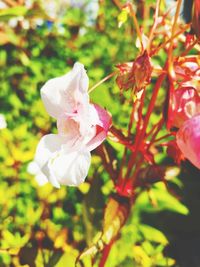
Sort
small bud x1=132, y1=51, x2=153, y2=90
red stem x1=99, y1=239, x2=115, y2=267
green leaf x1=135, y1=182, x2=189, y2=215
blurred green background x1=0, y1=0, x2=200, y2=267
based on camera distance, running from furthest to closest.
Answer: green leaf x1=135, y1=182, x2=189, y2=215 < blurred green background x1=0, y1=0, x2=200, y2=267 < red stem x1=99, y1=239, x2=115, y2=267 < small bud x1=132, y1=51, x2=153, y2=90

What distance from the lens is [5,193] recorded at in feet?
3.48

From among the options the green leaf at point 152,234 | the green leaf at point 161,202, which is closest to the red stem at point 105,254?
the green leaf at point 152,234

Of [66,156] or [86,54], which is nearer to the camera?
[66,156]

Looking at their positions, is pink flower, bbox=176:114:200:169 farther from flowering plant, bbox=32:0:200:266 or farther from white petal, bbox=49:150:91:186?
white petal, bbox=49:150:91:186

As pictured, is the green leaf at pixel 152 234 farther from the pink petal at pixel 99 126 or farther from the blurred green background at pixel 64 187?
the pink petal at pixel 99 126

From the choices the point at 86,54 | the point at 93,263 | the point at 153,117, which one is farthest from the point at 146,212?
the point at 86,54

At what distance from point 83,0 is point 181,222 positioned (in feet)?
3.00

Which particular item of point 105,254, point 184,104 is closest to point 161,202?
point 105,254

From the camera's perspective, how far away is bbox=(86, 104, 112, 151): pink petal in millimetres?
625

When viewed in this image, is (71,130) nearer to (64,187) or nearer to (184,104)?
(184,104)

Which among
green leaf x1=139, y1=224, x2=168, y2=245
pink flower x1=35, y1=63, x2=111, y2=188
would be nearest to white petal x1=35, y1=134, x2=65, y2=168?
pink flower x1=35, y1=63, x2=111, y2=188

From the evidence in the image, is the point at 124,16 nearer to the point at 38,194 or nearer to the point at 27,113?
the point at 38,194

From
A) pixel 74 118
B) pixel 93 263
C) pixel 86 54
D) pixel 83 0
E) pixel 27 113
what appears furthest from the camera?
pixel 83 0

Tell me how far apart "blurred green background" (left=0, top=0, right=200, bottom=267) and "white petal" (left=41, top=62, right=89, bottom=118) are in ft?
0.21
